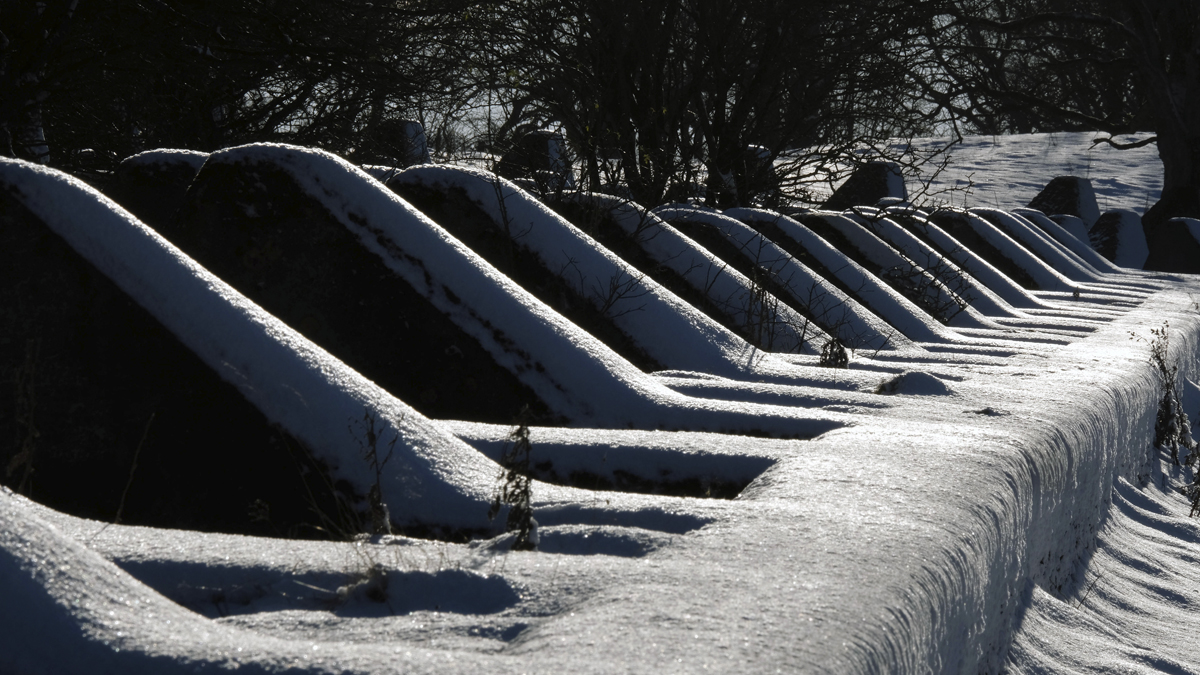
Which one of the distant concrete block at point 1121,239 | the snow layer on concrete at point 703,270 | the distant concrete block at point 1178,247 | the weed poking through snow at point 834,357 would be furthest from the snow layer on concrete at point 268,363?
the distant concrete block at point 1121,239

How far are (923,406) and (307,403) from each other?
5.87 ft

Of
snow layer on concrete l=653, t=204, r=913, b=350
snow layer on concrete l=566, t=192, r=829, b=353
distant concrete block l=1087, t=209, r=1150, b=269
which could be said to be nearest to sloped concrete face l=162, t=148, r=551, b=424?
snow layer on concrete l=566, t=192, r=829, b=353

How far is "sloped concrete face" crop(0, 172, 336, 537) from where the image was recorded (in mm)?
2186

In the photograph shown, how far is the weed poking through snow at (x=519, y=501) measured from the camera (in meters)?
1.74

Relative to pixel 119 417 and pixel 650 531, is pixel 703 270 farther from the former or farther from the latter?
pixel 650 531

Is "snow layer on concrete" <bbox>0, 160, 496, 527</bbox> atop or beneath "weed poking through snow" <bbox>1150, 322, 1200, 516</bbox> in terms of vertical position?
atop

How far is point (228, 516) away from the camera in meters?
2.21

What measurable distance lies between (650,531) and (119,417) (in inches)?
49.3

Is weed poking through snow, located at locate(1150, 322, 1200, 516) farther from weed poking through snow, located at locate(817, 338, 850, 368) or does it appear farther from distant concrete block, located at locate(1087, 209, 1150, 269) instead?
distant concrete block, located at locate(1087, 209, 1150, 269)

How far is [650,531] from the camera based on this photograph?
1788 mm

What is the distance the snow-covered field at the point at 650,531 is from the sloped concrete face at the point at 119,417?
0.06 m

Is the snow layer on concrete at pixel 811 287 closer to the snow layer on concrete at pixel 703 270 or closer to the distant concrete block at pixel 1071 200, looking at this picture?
the snow layer on concrete at pixel 703 270

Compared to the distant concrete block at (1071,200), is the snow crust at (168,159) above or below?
below

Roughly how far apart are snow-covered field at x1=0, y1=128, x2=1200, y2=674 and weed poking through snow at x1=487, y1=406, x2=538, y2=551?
1.9 inches
